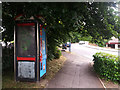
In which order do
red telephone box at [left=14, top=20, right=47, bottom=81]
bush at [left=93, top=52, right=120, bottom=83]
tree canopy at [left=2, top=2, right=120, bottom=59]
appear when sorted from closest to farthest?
tree canopy at [left=2, top=2, right=120, bottom=59]
red telephone box at [left=14, top=20, right=47, bottom=81]
bush at [left=93, top=52, right=120, bottom=83]

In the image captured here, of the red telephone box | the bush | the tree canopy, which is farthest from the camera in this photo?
the bush

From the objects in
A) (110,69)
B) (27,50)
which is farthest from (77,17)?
(110,69)

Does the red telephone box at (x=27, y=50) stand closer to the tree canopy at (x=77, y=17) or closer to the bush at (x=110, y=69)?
the tree canopy at (x=77, y=17)

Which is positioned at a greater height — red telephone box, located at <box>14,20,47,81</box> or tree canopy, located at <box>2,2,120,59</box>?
tree canopy, located at <box>2,2,120,59</box>

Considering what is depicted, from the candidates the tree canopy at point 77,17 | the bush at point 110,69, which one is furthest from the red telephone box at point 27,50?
the bush at point 110,69

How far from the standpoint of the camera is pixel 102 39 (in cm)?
453

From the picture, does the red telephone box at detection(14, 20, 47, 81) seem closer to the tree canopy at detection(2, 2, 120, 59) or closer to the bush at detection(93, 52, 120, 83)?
the tree canopy at detection(2, 2, 120, 59)

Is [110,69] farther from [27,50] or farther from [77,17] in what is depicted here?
[27,50]

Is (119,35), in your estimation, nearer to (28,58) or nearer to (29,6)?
(29,6)

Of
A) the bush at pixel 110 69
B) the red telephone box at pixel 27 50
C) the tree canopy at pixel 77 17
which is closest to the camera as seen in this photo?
the tree canopy at pixel 77 17

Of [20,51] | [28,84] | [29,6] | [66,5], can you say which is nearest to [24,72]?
[28,84]

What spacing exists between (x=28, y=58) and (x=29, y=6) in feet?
7.42

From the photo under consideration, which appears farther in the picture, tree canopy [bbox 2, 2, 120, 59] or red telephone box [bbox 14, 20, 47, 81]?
red telephone box [bbox 14, 20, 47, 81]

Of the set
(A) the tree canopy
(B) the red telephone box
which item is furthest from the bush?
(B) the red telephone box
